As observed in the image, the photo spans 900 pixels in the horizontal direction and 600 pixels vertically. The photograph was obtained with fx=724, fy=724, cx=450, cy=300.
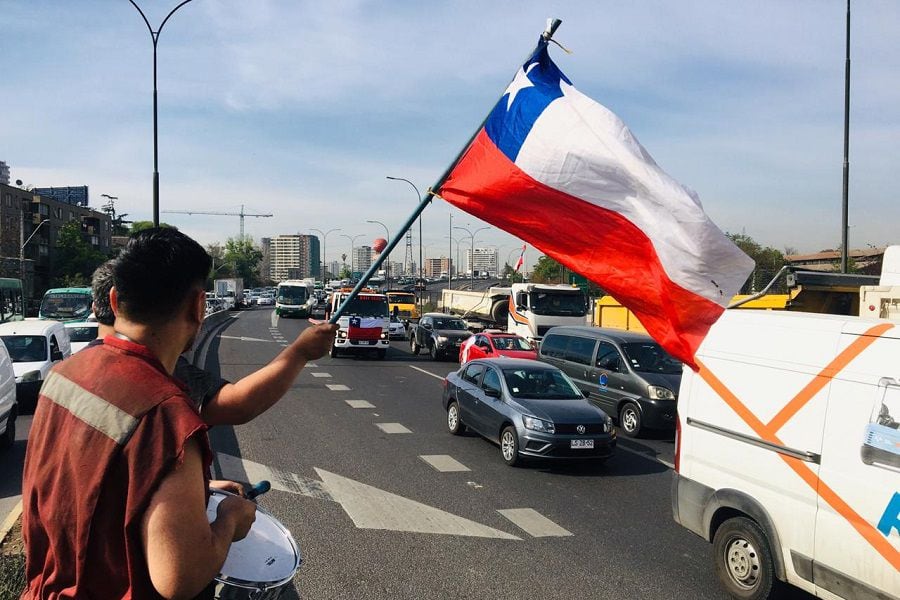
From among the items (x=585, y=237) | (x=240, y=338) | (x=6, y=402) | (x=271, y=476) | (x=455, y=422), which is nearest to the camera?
(x=585, y=237)

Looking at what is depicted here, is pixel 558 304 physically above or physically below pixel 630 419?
above

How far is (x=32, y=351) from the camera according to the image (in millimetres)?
13977

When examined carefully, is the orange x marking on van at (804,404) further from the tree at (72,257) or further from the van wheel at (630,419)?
the tree at (72,257)

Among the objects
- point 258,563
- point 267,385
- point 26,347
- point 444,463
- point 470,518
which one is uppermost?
point 267,385

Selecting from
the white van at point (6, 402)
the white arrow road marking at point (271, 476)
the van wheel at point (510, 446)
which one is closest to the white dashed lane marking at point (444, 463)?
the van wheel at point (510, 446)

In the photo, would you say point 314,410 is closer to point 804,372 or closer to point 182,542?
point 804,372

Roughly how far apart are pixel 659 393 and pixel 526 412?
3.60m

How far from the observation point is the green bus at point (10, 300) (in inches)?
1243

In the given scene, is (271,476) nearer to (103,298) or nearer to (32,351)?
(103,298)

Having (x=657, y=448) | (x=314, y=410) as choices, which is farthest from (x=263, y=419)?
(x=657, y=448)

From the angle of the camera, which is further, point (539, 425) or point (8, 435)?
point (8, 435)

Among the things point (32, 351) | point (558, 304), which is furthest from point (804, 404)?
point (558, 304)

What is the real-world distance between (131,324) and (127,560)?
610 millimetres

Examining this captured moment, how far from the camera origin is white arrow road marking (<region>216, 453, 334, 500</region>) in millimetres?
8516
